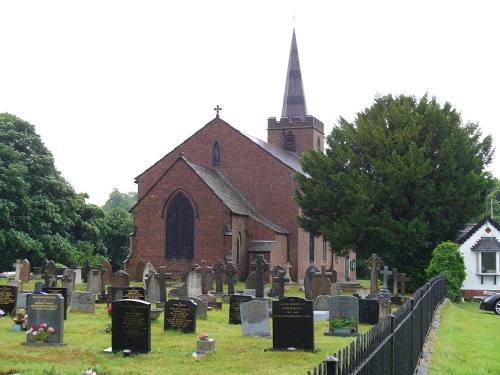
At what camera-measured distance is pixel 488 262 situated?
3544cm

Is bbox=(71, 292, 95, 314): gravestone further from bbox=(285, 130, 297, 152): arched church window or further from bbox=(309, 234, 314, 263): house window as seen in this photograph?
bbox=(285, 130, 297, 152): arched church window

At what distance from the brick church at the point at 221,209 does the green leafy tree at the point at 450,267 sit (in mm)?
14411

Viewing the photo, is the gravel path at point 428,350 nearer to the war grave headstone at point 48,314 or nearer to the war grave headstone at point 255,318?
the war grave headstone at point 255,318

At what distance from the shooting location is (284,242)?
48.2m

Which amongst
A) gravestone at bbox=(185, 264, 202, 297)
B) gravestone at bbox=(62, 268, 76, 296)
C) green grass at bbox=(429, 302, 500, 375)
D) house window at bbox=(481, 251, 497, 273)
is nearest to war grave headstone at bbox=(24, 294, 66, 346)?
green grass at bbox=(429, 302, 500, 375)

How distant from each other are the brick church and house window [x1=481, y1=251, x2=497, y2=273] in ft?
47.1

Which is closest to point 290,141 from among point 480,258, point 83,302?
point 480,258

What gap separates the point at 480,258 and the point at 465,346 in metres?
20.5

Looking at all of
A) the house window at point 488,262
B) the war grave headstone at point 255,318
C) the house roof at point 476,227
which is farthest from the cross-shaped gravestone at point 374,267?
the war grave headstone at point 255,318

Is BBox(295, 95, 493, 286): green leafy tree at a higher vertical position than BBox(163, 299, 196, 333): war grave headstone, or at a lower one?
higher

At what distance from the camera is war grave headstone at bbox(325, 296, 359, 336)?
1805 cm

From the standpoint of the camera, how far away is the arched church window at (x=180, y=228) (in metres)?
45.8

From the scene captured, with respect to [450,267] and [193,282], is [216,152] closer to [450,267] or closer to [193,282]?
[450,267]

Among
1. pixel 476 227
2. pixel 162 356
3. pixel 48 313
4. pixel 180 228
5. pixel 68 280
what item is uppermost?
pixel 180 228
